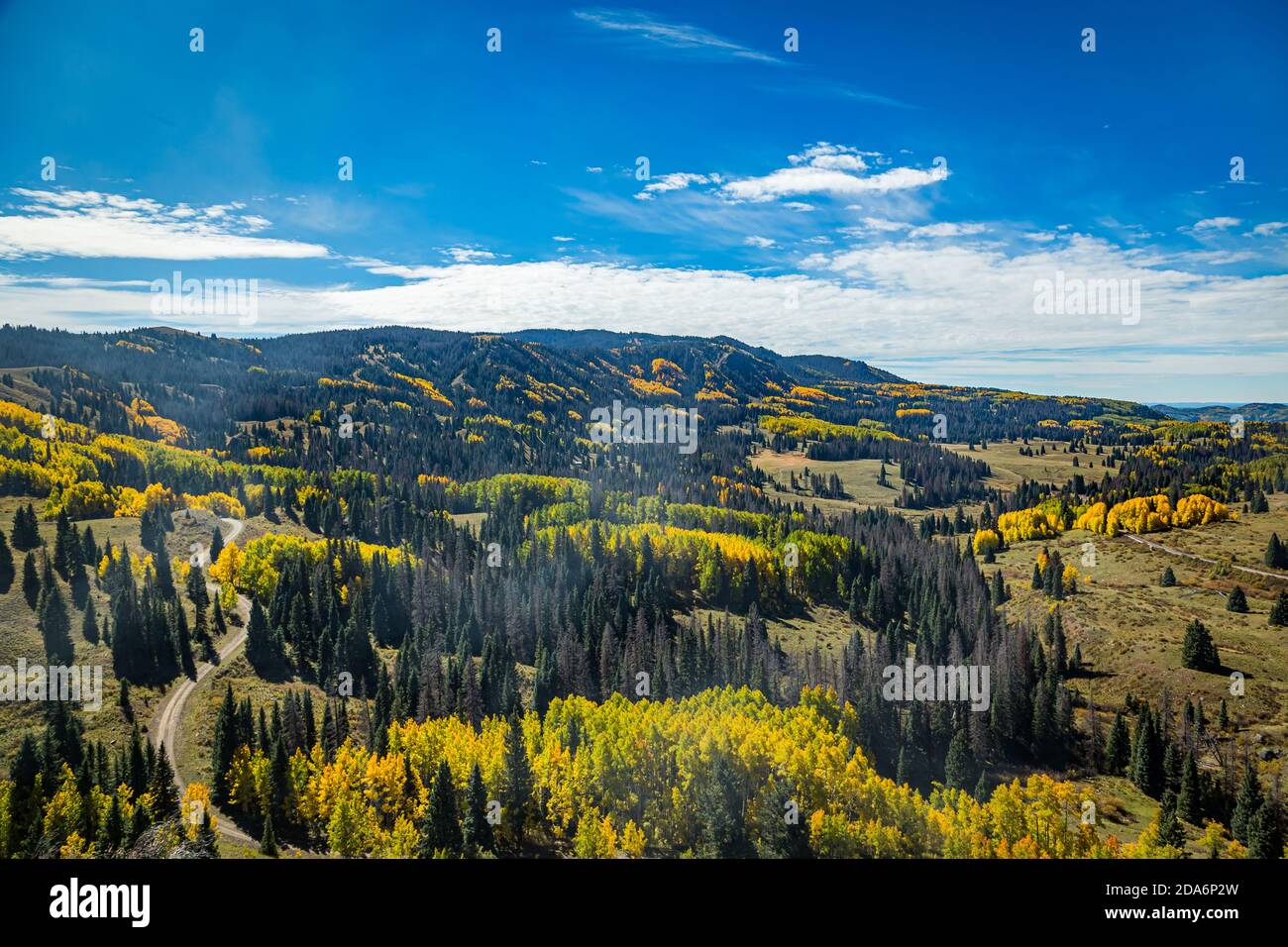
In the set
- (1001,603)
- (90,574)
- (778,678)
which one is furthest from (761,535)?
(90,574)

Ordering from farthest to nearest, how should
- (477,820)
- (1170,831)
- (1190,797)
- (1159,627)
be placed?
(1159,627), (1190,797), (1170,831), (477,820)

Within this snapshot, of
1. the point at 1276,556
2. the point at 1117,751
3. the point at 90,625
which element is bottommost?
the point at 1117,751

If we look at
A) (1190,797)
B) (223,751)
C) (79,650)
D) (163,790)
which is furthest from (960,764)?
(79,650)

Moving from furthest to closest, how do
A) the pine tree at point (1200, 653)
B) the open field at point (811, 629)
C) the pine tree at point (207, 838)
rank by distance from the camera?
the open field at point (811, 629), the pine tree at point (1200, 653), the pine tree at point (207, 838)

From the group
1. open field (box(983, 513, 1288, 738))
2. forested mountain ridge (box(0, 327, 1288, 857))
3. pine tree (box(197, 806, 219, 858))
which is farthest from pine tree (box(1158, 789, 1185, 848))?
pine tree (box(197, 806, 219, 858))

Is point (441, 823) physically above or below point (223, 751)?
above

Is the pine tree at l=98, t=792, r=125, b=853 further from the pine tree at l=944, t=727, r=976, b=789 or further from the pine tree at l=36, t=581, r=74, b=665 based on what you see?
the pine tree at l=944, t=727, r=976, b=789

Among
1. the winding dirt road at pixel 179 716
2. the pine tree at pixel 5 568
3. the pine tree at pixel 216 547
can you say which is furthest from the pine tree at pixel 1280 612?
the pine tree at pixel 5 568

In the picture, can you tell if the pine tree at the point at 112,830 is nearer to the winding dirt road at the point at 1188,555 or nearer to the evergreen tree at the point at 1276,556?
the winding dirt road at the point at 1188,555

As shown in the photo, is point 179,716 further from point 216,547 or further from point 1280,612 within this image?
point 1280,612

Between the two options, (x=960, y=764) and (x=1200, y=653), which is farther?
(x=1200, y=653)
